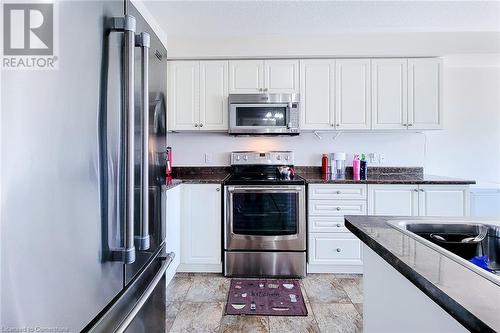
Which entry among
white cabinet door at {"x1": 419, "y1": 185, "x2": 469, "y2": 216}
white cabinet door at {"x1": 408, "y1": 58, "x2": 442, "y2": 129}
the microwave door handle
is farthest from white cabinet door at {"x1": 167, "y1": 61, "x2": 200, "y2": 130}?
white cabinet door at {"x1": 419, "y1": 185, "x2": 469, "y2": 216}

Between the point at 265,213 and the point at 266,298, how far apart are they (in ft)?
2.39

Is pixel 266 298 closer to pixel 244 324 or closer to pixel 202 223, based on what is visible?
pixel 244 324

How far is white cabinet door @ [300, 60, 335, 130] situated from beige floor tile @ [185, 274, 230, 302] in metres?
1.76

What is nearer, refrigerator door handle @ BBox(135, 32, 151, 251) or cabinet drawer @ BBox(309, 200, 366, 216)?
refrigerator door handle @ BBox(135, 32, 151, 251)

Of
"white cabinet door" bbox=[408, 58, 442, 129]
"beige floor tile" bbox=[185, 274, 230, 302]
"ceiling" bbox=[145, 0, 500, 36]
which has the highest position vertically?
"ceiling" bbox=[145, 0, 500, 36]

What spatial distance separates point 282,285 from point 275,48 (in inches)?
92.5

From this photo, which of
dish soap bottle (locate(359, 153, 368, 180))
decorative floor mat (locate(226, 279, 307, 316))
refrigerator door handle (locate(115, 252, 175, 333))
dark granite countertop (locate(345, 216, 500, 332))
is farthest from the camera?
dish soap bottle (locate(359, 153, 368, 180))

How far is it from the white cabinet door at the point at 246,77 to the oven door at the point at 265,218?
3.58 feet

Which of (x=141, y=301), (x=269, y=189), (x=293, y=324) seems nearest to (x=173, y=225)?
(x=269, y=189)

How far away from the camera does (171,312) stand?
2.05 metres

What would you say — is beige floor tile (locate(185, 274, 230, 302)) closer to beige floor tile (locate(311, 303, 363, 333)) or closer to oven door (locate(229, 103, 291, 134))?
beige floor tile (locate(311, 303, 363, 333))

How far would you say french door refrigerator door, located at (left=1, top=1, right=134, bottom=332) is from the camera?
18.9 inches

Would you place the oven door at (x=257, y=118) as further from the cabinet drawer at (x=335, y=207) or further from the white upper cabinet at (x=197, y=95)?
the cabinet drawer at (x=335, y=207)

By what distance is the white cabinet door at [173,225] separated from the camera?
2270 millimetres
